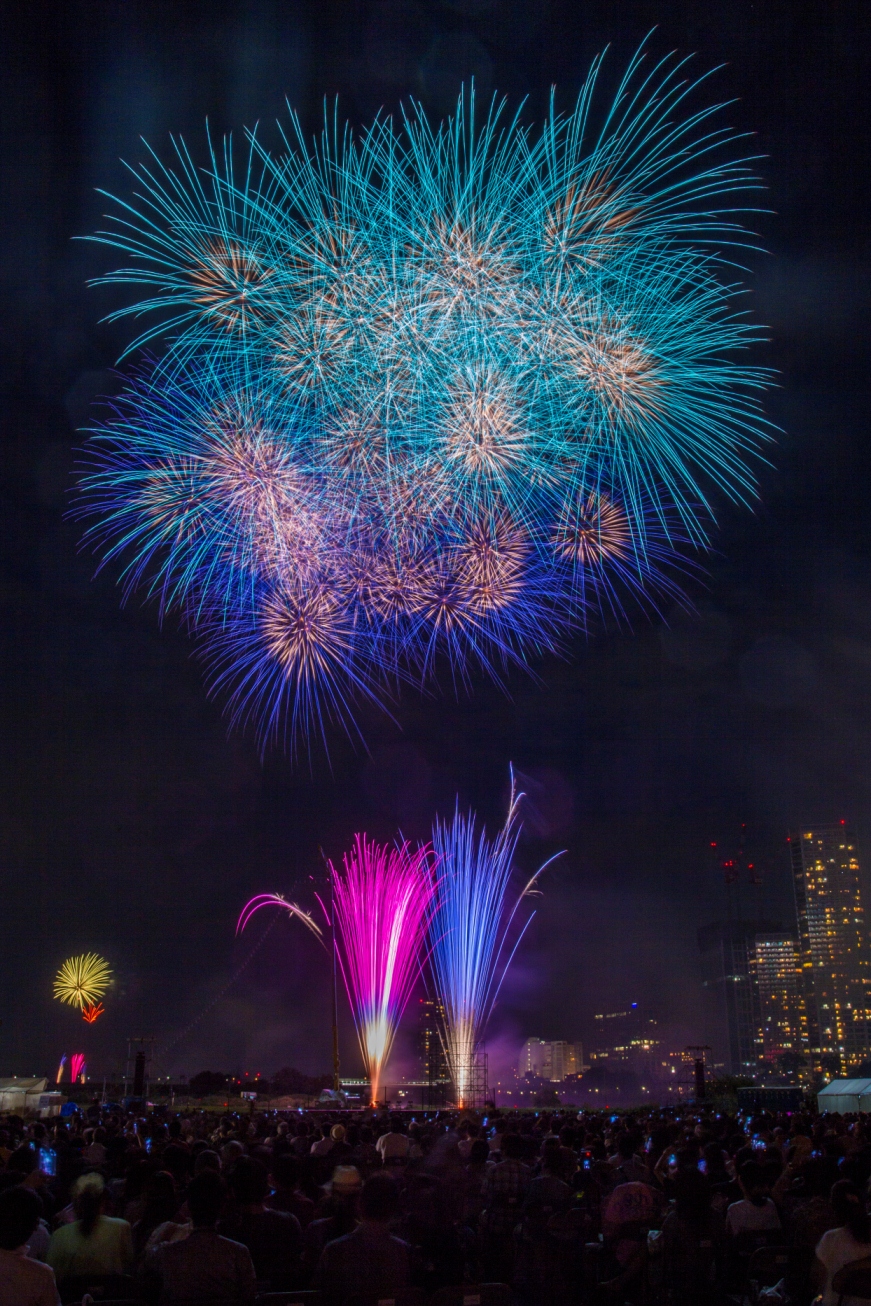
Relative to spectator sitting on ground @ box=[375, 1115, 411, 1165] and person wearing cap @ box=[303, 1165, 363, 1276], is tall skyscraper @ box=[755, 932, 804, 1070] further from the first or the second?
person wearing cap @ box=[303, 1165, 363, 1276]

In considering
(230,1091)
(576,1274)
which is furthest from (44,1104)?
(576,1274)

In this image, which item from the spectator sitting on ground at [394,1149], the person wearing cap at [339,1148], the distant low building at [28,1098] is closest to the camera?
the person wearing cap at [339,1148]

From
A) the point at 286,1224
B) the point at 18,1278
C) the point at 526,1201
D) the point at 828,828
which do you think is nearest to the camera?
the point at 18,1278

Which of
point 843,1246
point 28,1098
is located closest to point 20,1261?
point 843,1246

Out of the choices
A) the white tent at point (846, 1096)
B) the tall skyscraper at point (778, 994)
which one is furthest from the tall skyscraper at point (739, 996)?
the white tent at point (846, 1096)

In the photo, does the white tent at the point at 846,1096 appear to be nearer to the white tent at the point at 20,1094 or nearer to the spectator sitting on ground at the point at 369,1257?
the white tent at the point at 20,1094

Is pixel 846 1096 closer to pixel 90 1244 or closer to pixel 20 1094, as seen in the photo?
pixel 20 1094

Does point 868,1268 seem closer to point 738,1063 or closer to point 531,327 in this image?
point 531,327
